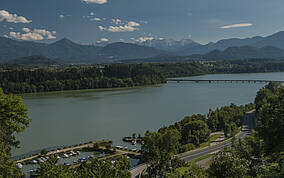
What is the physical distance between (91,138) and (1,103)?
1698 centimetres

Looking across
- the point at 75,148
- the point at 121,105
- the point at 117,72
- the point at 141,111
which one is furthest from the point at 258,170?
the point at 117,72

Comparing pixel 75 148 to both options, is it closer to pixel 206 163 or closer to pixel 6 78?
pixel 206 163

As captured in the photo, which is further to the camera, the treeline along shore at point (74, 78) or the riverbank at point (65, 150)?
the treeline along shore at point (74, 78)

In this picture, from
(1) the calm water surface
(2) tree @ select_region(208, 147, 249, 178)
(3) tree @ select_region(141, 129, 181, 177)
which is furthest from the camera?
(1) the calm water surface

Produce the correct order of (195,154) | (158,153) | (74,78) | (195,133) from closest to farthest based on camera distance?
(158,153) → (195,154) → (195,133) → (74,78)

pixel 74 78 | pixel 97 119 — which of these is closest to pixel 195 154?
pixel 97 119

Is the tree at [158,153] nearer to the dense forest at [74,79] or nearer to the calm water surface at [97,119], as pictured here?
the calm water surface at [97,119]

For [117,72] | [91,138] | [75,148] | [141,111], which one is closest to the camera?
[75,148]

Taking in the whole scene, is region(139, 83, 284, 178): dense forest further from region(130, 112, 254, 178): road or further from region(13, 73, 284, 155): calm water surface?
region(13, 73, 284, 155): calm water surface

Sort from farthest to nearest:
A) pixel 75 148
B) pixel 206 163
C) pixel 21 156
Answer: pixel 75 148 → pixel 21 156 → pixel 206 163

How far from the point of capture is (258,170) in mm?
8672

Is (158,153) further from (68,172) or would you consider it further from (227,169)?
(68,172)

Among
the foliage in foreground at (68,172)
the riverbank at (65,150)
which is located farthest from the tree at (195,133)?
the foliage in foreground at (68,172)

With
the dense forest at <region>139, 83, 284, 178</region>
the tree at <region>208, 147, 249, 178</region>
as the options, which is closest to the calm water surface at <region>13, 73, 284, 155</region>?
the dense forest at <region>139, 83, 284, 178</region>
